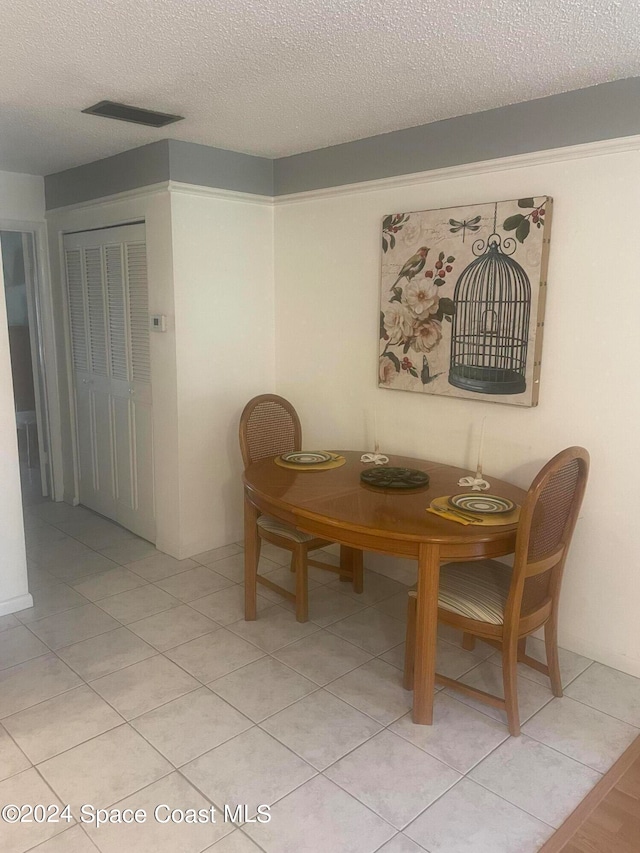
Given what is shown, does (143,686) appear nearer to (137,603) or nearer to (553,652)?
(137,603)

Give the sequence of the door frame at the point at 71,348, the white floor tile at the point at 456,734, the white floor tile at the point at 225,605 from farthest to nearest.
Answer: the door frame at the point at 71,348, the white floor tile at the point at 225,605, the white floor tile at the point at 456,734

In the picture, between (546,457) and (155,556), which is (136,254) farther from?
(546,457)

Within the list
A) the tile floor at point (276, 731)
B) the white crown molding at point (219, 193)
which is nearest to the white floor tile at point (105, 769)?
the tile floor at point (276, 731)

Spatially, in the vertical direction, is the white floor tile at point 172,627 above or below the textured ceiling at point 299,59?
below

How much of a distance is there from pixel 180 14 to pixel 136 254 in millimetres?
1923

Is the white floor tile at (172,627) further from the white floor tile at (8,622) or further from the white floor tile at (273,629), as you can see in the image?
the white floor tile at (8,622)

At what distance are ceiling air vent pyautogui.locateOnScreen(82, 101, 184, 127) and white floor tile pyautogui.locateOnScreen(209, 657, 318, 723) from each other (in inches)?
92.7

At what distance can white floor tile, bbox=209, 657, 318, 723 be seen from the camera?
242 centimetres

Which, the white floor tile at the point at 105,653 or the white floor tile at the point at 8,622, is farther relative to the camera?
the white floor tile at the point at 8,622

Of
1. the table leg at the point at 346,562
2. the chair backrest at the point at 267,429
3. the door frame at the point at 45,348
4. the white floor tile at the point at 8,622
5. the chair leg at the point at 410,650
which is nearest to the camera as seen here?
the chair leg at the point at 410,650

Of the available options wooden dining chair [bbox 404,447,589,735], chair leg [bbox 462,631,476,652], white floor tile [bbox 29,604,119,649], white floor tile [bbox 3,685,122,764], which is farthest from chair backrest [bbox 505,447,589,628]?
white floor tile [bbox 29,604,119,649]

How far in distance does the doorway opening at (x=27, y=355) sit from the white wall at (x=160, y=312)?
58cm

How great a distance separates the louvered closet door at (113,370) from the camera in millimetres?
3756

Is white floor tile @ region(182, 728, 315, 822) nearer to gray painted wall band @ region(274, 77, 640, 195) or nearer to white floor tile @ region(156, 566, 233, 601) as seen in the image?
white floor tile @ region(156, 566, 233, 601)
